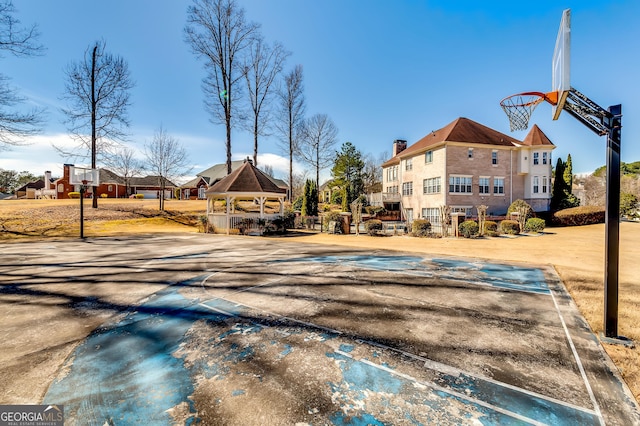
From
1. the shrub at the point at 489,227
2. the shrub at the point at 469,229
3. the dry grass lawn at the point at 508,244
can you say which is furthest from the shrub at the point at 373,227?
the shrub at the point at 489,227

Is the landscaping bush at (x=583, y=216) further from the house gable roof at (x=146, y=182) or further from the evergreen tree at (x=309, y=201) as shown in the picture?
the house gable roof at (x=146, y=182)

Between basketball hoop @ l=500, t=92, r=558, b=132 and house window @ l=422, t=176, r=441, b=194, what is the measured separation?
17758 millimetres

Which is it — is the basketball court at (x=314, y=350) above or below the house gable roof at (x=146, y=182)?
below

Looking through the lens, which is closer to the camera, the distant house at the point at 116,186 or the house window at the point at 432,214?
the house window at the point at 432,214

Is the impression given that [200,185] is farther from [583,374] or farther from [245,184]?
[583,374]

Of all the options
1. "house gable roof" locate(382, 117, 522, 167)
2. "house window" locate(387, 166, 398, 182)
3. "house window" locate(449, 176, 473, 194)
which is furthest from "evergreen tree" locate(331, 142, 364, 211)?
"house window" locate(449, 176, 473, 194)

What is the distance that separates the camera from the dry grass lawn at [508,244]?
5.55 m

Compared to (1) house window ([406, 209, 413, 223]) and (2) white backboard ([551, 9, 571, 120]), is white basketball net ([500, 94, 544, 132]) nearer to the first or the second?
(2) white backboard ([551, 9, 571, 120])

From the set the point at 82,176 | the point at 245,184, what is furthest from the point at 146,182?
the point at 245,184

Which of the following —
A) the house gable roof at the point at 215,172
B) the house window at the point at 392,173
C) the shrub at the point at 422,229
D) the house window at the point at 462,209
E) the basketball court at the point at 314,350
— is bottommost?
the basketball court at the point at 314,350

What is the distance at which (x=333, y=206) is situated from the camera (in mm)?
38938

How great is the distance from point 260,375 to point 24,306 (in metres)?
5.82

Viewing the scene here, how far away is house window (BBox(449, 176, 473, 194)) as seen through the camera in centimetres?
2692

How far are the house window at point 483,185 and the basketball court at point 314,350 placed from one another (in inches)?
852
